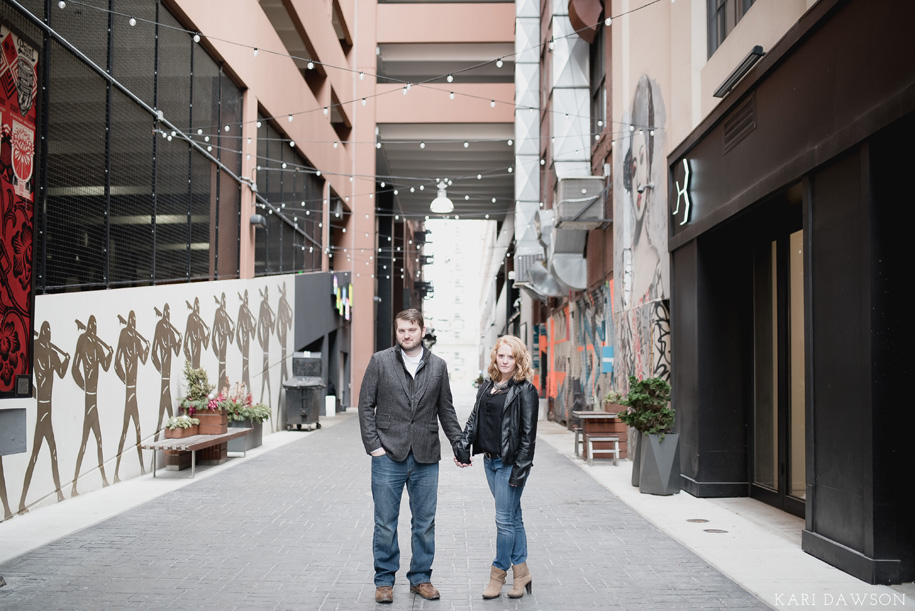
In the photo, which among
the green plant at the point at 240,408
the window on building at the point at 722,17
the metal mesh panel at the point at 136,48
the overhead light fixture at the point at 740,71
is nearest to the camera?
the overhead light fixture at the point at 740,71

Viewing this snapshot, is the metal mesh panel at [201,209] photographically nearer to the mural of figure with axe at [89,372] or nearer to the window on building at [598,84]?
the mural of figure with axe at [89,372]

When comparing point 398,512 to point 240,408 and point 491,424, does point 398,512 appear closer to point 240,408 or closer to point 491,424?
point 491,424

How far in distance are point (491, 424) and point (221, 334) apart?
1275cm

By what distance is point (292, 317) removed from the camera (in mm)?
25734

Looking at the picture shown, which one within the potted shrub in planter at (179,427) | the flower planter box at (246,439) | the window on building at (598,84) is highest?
the window on building at (598,84)

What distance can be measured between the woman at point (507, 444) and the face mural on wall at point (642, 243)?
279 inches

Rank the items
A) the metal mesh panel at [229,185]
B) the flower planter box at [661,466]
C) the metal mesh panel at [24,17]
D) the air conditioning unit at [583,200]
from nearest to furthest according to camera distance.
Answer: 1. the metal mesh panel at [24,17]
2. the flower planter box at [661,466]
3. the metal mesh panel at [229,185]
4. the air conditioning unit at [583,200]

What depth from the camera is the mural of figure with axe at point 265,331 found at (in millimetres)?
21641

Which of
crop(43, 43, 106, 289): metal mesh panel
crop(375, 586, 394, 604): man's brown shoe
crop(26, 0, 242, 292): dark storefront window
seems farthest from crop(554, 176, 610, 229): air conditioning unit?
crop(375, 586, 394, 604): man's brown shoe

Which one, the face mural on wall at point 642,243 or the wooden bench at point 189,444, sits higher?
the face mural on wall at point 642,243

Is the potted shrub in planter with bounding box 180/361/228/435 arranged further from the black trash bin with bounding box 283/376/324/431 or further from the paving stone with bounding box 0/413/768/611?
the black trash bin with bounding box 283/376/324/431

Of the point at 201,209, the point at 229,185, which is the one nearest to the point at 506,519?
the point at 201,209

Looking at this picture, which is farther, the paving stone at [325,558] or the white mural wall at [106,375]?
the white mural wall at [106,375]

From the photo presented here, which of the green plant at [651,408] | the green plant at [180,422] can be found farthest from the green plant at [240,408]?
the green plant at [651,408]
